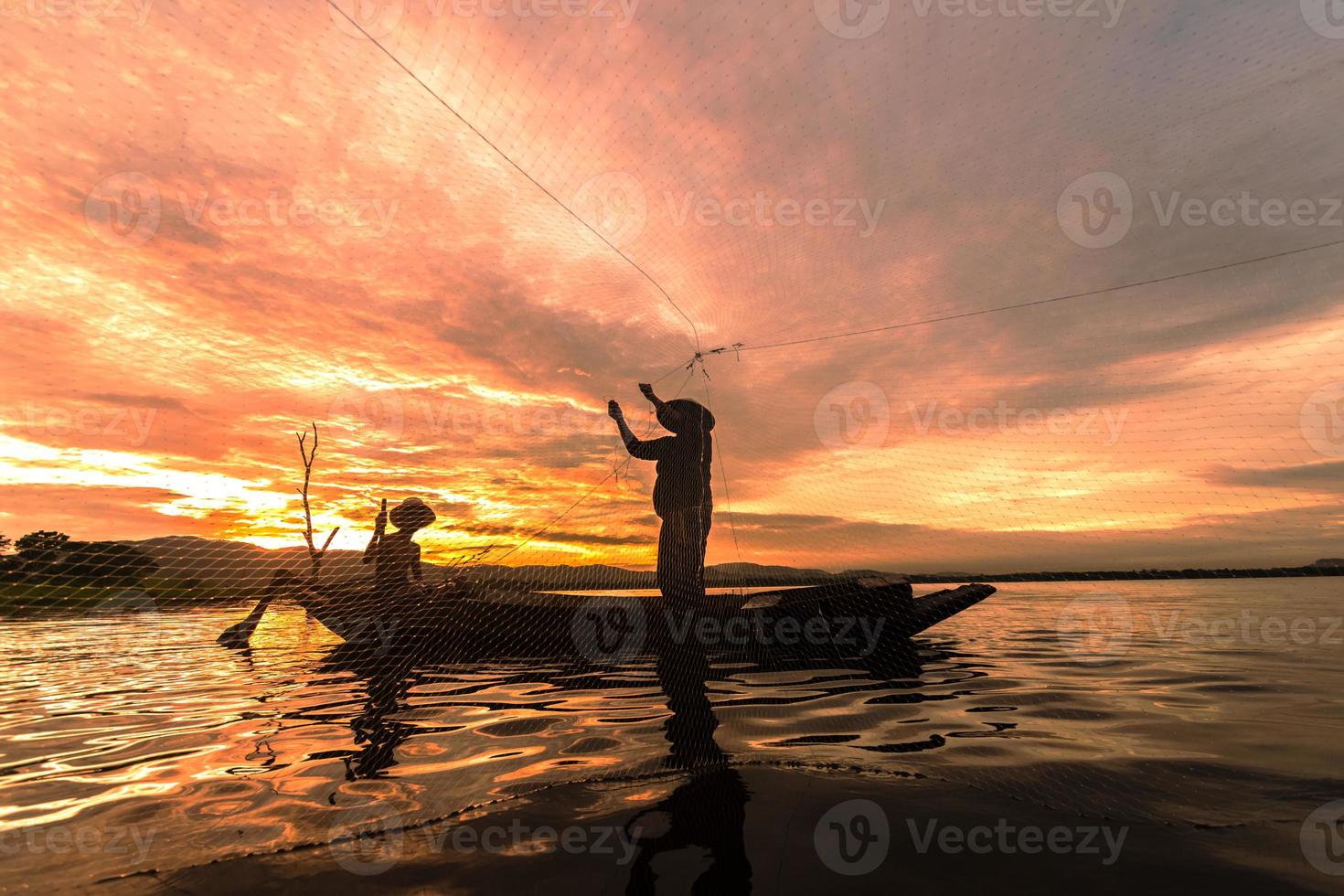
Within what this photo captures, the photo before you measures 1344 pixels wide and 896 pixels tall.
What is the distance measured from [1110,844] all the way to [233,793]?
5761mm

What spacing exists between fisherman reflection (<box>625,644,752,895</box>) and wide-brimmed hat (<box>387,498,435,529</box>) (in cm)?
799

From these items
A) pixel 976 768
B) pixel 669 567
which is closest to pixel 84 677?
pixel 669 567

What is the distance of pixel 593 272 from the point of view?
986cm

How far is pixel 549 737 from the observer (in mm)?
5914

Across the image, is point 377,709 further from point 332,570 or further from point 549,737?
point 332,570

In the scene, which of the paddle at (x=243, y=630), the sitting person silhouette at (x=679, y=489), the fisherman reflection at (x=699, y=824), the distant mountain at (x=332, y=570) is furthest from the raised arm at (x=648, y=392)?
the paddle at (x=243, y=630)

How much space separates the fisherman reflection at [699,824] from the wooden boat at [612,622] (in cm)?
601

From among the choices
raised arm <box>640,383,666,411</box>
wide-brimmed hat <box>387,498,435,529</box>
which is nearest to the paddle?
wide-brimmed hat <box>387,498,435,529</box>

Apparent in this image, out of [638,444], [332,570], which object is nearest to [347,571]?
[332,570]

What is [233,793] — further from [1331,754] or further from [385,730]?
[1331,754]

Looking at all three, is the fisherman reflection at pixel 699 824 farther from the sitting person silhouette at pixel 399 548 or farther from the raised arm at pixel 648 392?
the sitting person silhouette at pixel 399 548

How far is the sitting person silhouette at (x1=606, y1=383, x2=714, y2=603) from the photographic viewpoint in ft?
38.5

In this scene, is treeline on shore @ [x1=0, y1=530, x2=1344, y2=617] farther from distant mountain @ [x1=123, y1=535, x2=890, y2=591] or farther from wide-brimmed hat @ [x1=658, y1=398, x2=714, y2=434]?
wide-brimmed hat @ [x1=658, y1=398, x2=714, y2=434]

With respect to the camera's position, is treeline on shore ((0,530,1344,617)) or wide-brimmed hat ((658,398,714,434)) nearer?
treeline on shore ((0,530,1344,617))
